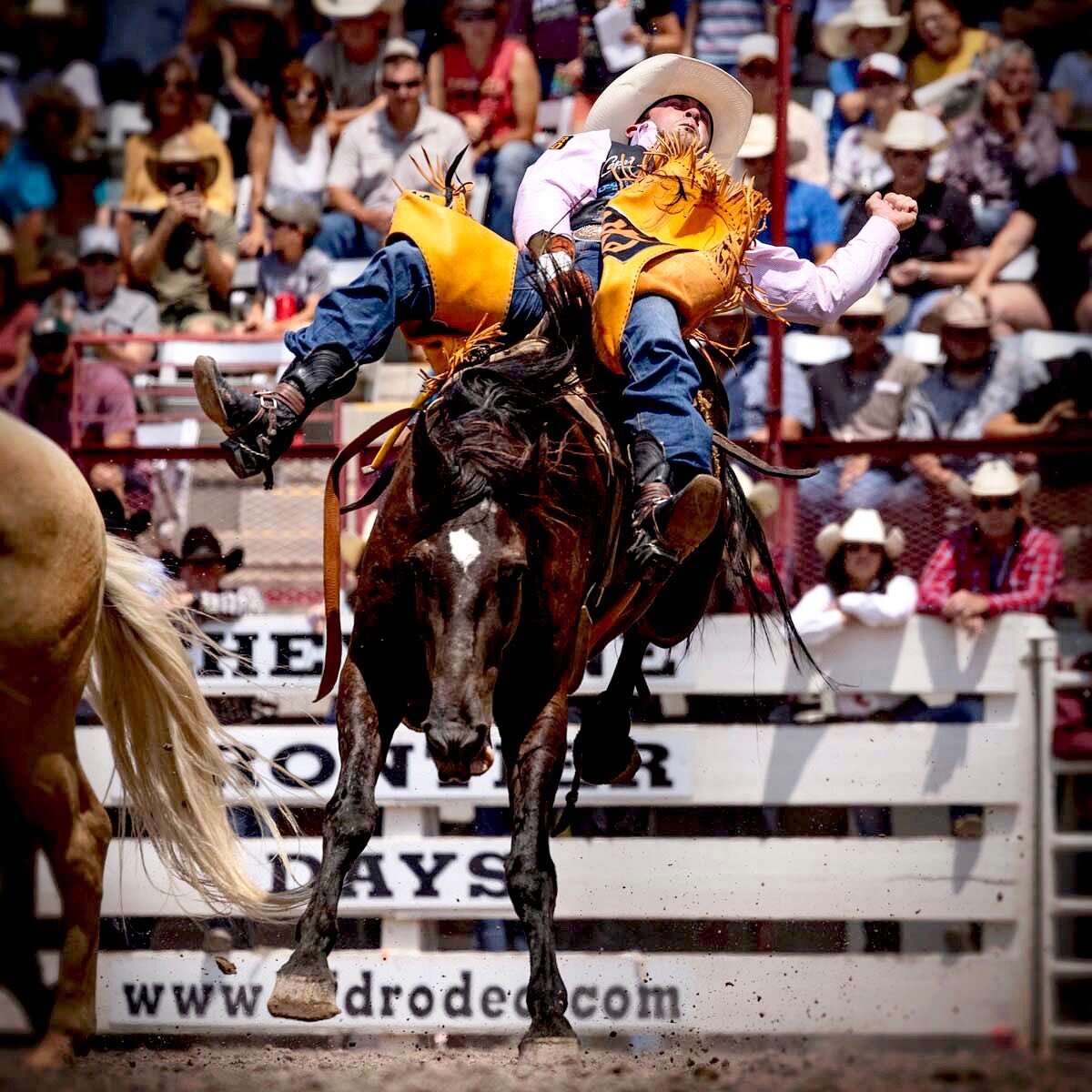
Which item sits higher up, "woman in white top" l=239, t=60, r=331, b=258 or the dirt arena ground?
"woman in white top" l=239, t=60, r=331, b=258

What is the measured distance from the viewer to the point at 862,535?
6.30 meters

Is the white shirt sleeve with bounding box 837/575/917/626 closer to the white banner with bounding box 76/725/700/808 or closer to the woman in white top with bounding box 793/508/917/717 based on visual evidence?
the woman in white top with bounding box 793/508/917/717

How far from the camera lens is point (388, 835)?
649 cm

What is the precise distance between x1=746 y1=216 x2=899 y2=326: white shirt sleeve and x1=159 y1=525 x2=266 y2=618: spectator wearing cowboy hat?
2234 millimetres

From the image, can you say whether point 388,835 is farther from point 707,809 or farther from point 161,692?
point 161,692

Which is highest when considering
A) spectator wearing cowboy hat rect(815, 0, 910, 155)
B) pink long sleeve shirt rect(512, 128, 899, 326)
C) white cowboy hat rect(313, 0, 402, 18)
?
white cowboy hat rect(313, 0, 402, 18)

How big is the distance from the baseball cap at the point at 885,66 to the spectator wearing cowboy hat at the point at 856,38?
127 mm

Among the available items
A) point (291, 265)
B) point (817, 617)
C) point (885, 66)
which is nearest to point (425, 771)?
point (817, 617)

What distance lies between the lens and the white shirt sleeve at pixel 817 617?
6.34 metres

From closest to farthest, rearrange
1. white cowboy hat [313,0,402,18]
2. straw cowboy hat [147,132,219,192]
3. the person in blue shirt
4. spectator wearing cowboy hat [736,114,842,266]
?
spectator wearing cowboy hat [736,114,842,266] < straw cowboy hat [147,132,219,192] < white cowboy hat [313,0,402,18] < the person in blue shirt

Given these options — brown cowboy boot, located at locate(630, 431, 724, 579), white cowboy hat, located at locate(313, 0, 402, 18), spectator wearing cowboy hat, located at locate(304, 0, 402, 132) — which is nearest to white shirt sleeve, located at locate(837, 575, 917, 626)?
brown cowboy boot, located at locate(630, 431, 724, 579)

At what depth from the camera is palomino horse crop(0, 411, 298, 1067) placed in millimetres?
4043

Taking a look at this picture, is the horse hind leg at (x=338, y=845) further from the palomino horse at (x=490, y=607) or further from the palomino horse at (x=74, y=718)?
the palomino horse at (x=74, y=718)

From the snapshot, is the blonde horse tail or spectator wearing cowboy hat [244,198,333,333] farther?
spectator wearing cowboy hat [244,198,333,333]
